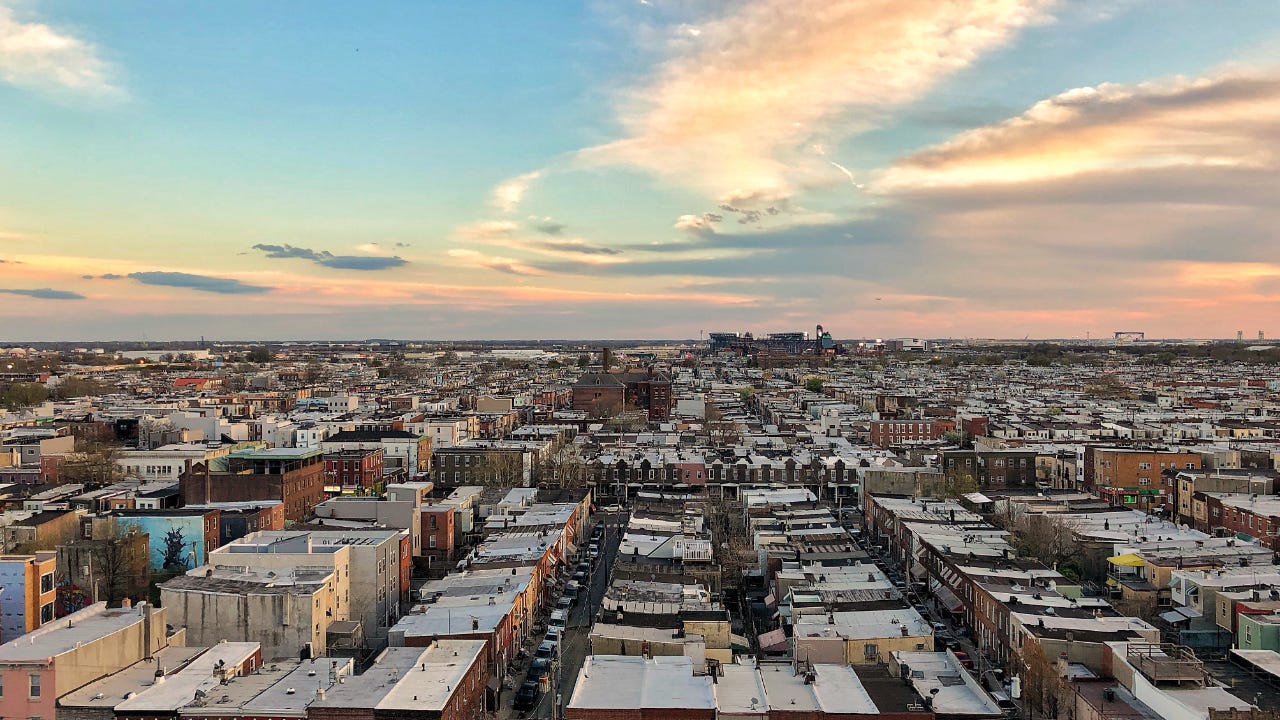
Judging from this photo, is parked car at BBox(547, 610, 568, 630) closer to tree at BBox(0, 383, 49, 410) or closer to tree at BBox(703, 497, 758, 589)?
tree at BBox(703, 497, 758, 589)

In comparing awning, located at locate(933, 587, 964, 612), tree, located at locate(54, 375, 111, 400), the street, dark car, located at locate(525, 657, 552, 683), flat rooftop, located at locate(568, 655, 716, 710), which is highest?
tree, located at locate(54, 375, 111, 400)

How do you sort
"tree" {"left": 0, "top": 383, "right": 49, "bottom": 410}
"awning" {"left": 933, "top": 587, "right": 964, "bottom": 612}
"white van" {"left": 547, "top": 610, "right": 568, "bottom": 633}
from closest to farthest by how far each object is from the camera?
"white van" {"left": 547, "top": 610, "right": 568, "bottom": 633}, "awning" {"left": 933, "top": 587, "right": 964, "bottom": 612}, "tree" {"left": 0, "top": 383, "right": 49, "bottom": 410}

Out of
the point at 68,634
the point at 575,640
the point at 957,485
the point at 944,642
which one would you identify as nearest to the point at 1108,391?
the point at 957,485

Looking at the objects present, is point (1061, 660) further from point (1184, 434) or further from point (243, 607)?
point (1184, 434)

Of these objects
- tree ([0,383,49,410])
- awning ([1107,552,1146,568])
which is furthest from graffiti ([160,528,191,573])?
tree ([0,383,49,410])

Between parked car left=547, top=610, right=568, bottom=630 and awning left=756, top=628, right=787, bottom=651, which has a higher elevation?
awning left=756, top=628, right=787, bottom=651
